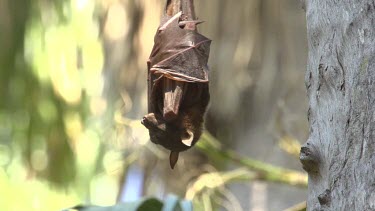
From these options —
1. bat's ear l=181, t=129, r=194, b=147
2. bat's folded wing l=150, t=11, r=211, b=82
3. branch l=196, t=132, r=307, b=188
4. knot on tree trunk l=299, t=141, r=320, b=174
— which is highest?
bat's folded wing l=150, t=11, r=211, b=82

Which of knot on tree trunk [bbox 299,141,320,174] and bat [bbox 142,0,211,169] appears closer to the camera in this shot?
knot on tree trunk [bbox 299,141,320,174]

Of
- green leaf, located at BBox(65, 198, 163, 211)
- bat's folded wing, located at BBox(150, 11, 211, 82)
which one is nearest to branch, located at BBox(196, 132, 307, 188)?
green leaf, located at BBox(65, 198, 163, 211)

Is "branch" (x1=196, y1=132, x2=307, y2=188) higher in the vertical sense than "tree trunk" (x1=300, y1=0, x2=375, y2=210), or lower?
lower

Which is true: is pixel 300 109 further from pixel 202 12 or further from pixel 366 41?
pixel 366 41

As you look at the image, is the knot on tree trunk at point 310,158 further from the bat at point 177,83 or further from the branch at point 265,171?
the branch at point 265,171

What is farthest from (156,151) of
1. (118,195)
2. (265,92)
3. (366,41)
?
(366,41)

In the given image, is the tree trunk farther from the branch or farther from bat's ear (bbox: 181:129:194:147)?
the branch

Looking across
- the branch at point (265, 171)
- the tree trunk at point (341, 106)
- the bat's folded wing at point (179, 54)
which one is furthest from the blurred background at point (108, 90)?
the tree trunk at point (341, 106)
